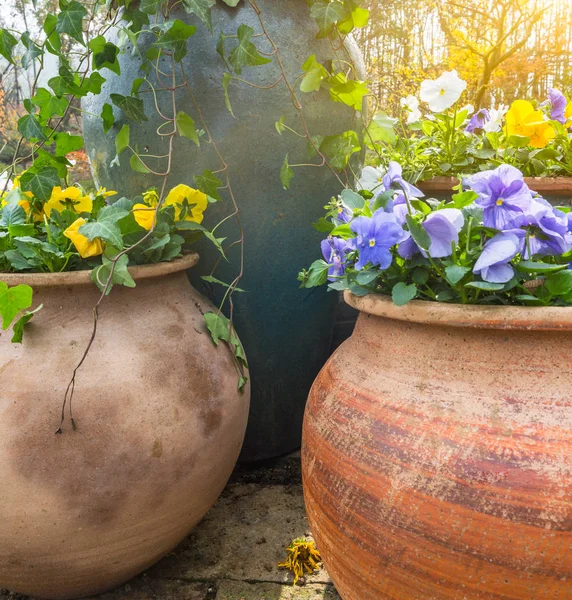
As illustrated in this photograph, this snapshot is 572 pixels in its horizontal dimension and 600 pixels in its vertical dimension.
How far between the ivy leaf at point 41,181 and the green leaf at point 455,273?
0.94 m

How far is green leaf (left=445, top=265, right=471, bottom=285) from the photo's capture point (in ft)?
3.08

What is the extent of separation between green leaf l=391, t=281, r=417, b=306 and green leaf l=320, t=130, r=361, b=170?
0.69 metres

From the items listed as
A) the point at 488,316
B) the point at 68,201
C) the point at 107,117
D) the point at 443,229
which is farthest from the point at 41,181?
the point at 488,316

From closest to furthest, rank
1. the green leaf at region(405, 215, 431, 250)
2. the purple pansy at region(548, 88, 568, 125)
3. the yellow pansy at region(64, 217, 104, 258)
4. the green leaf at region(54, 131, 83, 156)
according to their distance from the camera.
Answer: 1. the green leaf at region(405, 215, 431, 250)
2. the yellow pansy at region(64, 217, 104, 258)
3. the green leaf at region(54, 131, 83, 156)
4. the purple pansy at region(548, 88, 568, 125)

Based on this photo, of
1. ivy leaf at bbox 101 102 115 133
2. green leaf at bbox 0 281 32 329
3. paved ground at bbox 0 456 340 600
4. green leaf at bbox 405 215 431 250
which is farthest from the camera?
ivy leaf at bbox 101 102 115 133

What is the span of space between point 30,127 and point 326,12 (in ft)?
2.46

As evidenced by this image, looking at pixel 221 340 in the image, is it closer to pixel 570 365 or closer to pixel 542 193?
pixel 570 365

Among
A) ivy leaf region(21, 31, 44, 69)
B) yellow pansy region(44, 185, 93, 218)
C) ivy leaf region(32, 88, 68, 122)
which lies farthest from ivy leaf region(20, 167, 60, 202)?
ivy leaf region(21, 31, 44, 69)

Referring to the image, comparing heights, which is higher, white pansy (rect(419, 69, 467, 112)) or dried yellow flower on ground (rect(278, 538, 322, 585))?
white pansy (rect(419, 69, 467, 112))

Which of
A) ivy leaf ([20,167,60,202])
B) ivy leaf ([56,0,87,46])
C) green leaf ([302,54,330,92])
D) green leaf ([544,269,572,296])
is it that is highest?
ivy leaf ([56,0,87,46])

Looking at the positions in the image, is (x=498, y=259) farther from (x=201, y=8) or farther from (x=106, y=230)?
(x=201, y=8)

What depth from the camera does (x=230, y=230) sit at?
1702mm

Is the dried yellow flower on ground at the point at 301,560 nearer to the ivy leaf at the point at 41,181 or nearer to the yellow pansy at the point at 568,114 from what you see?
the ivy leaf at the point at 41,181

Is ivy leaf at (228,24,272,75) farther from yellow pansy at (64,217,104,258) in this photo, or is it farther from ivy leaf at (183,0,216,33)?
yellow pansy at (64,217,104,258)
